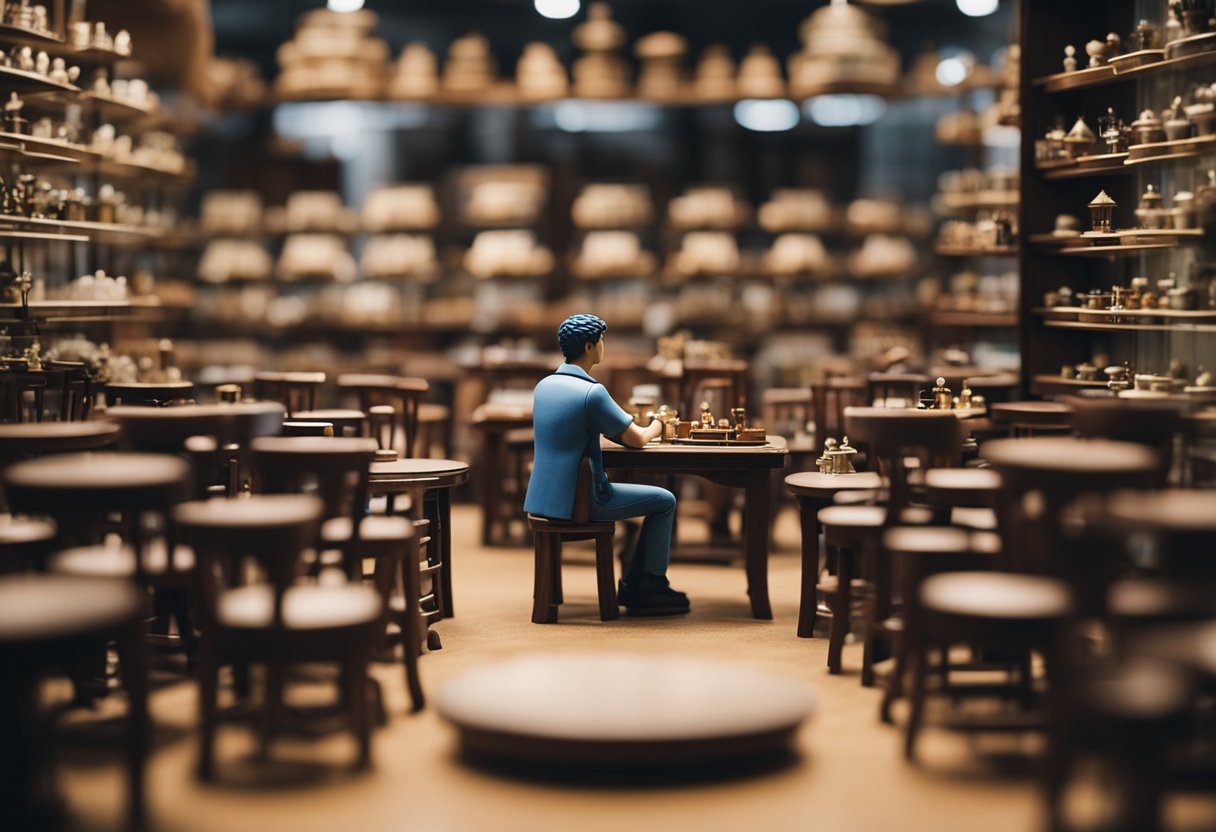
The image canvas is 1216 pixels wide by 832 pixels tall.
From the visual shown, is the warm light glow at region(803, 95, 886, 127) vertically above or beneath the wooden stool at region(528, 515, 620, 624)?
above

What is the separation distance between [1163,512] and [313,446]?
3049mm

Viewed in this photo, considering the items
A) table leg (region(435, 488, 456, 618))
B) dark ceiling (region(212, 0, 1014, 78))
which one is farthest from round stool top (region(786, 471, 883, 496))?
dark ceiling (region(212, 0, 1014, 78))

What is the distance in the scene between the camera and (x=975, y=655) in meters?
6.03

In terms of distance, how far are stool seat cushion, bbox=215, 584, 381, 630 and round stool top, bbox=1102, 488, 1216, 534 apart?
2323 millimetres

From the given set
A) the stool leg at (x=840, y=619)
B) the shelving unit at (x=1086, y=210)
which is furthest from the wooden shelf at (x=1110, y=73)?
the stool leg at (x=840, y=619)

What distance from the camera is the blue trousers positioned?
687 cm

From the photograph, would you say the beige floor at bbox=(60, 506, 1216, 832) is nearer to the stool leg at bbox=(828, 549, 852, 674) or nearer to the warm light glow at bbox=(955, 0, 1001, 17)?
the stool leg at bbox=(828, 549, 852, 674)

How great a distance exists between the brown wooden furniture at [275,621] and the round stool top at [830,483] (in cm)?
231

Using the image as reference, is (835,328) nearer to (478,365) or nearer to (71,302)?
(478,365)

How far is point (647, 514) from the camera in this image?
7.01m

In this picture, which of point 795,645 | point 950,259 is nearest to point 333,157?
point 950,259

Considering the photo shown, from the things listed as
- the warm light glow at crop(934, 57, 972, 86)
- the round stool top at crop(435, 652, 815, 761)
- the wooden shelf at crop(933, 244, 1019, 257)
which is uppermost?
the warm light glow at crop(934, 57, 972, 86)

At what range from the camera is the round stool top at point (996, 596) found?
176 inches

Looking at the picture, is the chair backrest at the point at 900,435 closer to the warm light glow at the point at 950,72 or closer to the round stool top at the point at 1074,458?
the round stool top at the point at 1074,458
